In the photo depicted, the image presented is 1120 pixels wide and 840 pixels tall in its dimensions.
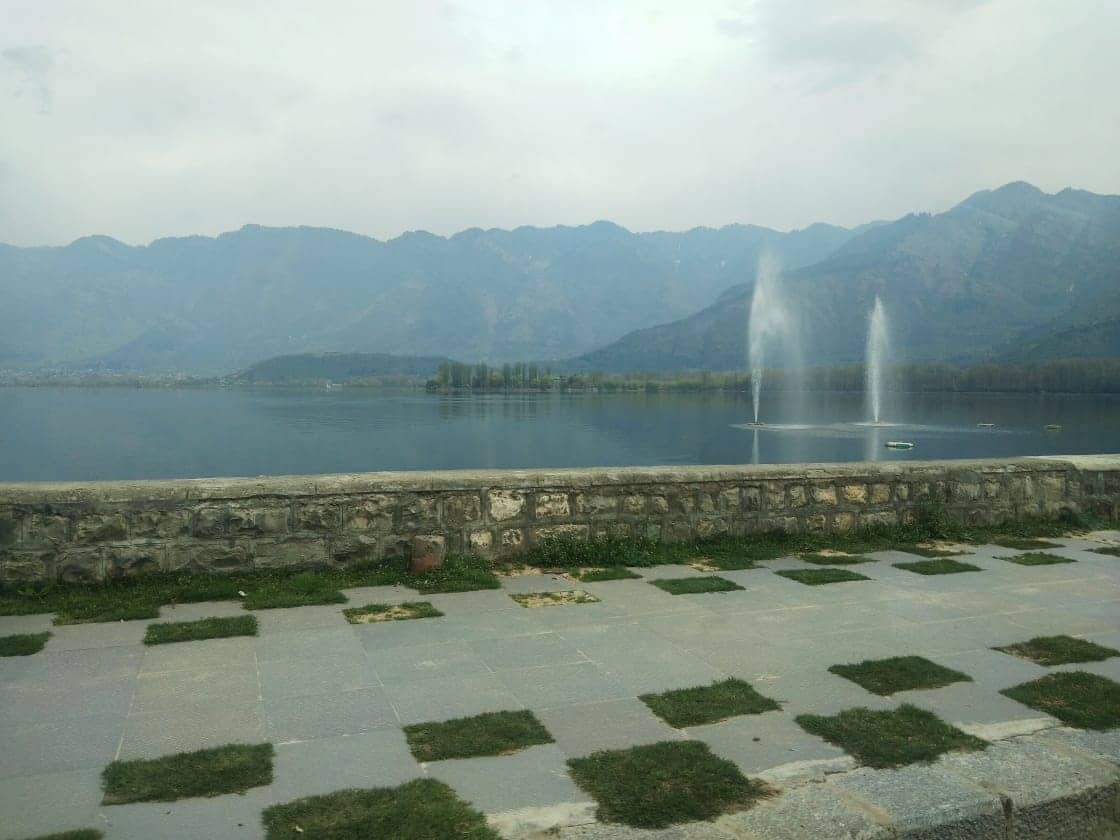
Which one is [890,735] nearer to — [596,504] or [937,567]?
[937,567]

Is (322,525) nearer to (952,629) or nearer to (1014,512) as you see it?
(952,629)

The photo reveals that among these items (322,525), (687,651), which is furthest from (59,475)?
(687,651)

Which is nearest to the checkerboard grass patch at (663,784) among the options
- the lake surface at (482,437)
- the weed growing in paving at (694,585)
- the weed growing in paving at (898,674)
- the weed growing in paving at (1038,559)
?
the weed growing in paving at (898,674)

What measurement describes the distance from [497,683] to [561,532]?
3.57 metres

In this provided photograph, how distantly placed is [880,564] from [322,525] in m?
5.47

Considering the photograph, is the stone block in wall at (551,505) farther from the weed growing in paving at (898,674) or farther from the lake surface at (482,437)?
the lake surface at (482,437)

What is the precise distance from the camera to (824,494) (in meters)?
9.65

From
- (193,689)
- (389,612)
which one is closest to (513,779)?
(193,689)

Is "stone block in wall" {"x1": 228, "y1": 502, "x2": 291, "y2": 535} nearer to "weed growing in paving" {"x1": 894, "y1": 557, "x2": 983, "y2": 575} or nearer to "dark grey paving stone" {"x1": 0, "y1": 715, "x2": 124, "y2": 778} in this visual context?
"dark grey paving stone" {"x1": 0, "y1": 715, "x2": 124, "y2": 778}

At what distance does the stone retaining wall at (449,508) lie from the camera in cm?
Result: 707

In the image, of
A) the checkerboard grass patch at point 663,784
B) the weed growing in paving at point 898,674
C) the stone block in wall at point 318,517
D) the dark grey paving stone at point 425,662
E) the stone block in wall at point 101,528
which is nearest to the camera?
the checkerboard grass patch at point 663,784

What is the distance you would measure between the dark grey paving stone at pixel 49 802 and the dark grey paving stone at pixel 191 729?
0.28 meters

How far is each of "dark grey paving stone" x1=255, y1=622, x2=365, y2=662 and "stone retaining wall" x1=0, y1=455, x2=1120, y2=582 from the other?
1.76m

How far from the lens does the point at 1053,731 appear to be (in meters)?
4.39
